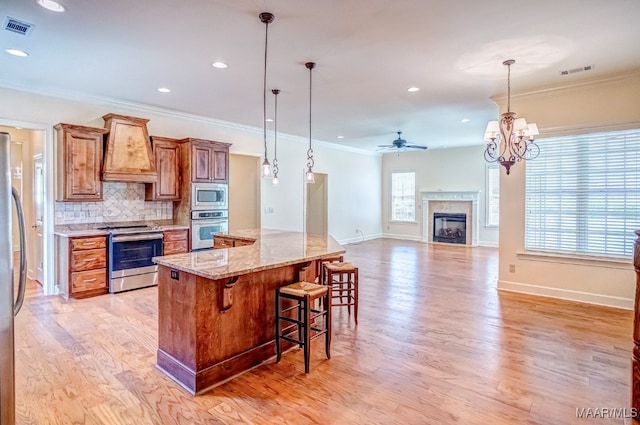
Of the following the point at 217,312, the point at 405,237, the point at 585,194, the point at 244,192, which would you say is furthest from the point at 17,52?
the point at 405,237

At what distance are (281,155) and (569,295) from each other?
19.5 ft

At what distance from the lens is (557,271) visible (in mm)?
4785

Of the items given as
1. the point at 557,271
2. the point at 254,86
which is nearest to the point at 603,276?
the point at 557,271

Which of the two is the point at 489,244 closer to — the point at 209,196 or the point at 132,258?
the point at 209,196

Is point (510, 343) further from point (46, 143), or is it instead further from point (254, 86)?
point (46, 143)

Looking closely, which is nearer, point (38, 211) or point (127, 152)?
point (127, 152)

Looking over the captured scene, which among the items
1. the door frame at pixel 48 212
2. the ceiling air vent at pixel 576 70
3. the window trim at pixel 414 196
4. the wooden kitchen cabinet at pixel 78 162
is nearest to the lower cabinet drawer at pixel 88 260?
the door frame at pixel 48 212

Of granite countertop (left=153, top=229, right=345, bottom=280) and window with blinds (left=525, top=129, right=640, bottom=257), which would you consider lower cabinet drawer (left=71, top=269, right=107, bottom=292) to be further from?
window with blinds (left=525, top=129, right=640, bottom=257)

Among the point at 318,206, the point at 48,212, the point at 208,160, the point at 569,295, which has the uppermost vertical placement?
the point at 208,160

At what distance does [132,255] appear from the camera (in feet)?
16.9

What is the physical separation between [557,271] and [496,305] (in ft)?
3.57

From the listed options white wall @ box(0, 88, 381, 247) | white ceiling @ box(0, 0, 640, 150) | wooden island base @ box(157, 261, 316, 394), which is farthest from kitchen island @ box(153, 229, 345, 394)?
white wall @ box(0, 88, 381, 247)

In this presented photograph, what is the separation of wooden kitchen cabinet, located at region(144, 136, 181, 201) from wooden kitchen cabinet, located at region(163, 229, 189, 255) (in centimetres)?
62

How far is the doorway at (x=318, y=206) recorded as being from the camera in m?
9.51
